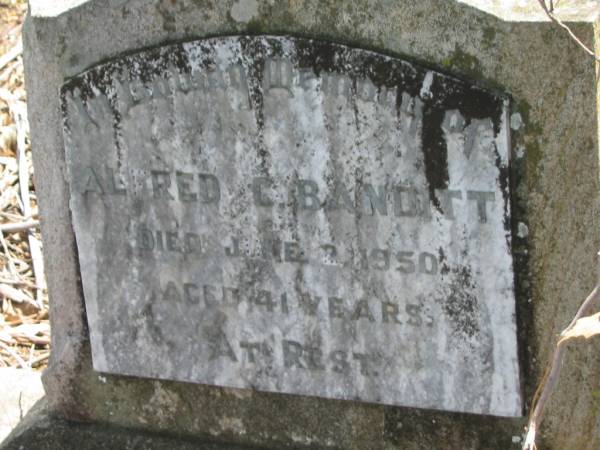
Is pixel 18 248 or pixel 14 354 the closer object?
pixel 14 354

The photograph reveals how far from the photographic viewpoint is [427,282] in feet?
8.73

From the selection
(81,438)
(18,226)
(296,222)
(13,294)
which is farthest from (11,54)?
(296,222)

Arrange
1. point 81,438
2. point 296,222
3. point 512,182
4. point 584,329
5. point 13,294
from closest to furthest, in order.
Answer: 1. point 584,329
2. point 512,182
3. point 296,222
4. point 81,438
5. point 13,294

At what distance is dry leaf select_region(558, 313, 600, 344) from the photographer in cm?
158

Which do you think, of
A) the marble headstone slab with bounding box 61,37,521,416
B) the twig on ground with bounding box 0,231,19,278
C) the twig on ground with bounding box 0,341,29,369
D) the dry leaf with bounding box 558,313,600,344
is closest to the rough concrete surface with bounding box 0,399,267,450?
the marble headstone slab with bounding box 61,37,521,416

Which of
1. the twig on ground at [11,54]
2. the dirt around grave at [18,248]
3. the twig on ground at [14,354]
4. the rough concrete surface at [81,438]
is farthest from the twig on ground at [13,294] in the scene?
the twig on ground at [11,54]

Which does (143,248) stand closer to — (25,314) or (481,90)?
(481,90)

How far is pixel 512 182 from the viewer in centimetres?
254

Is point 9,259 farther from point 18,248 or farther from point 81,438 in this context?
point 81,438

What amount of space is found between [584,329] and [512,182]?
0.95 metres

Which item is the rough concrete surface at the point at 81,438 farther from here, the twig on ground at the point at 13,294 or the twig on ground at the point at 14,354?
the twig on ground at the point at 13,294

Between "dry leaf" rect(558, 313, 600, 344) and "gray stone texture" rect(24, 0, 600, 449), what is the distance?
0.83m

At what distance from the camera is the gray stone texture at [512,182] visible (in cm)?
246

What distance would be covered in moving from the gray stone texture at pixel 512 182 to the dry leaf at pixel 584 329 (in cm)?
83
